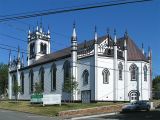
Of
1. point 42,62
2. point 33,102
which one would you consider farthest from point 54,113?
point 42,62

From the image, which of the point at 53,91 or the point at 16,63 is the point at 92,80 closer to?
the point at 53,91

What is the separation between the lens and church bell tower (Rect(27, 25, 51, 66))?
3464 inches

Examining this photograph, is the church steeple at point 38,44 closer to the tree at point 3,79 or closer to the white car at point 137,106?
the tree at point 3,79

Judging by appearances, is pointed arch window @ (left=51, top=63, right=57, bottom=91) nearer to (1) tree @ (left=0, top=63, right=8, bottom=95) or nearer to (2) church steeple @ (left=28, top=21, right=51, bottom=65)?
(2) church steeple @ (left=28, top=21, right=51, bottom=65)

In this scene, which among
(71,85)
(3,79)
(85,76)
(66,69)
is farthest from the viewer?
(3,79)

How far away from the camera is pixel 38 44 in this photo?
8806cm

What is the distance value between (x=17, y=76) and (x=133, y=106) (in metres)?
44.0

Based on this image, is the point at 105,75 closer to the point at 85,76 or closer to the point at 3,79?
the point at 85,76

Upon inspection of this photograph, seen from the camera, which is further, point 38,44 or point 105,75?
point 38,44

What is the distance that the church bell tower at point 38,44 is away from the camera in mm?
87988

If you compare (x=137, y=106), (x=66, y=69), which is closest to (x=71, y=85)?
(x=66, y=69)

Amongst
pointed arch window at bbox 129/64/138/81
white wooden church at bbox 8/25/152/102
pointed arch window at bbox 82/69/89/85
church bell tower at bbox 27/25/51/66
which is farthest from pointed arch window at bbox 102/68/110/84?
church bell tower at bbox 27/25/51/66

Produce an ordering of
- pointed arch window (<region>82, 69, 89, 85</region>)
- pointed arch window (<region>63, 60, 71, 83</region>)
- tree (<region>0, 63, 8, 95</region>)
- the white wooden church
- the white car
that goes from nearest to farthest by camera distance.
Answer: the white car < the white wooden church < pointed arch window (<region>82, 69, 89, 85</region>) < pointed arch window (<region>63, 60, 71, 83</region>) < tree (<region>0, 63, 8, 95</region>)

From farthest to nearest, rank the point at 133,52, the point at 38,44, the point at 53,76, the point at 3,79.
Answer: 1. the point at 3,79
2. the point at 38,44
3. the point at 53,76
4. the point at 133,52
